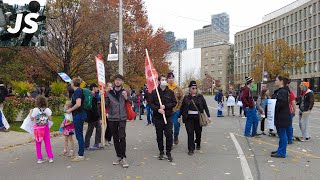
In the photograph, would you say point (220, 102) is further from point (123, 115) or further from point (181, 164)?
point (123, 115)

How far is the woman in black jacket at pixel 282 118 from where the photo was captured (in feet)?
25.3

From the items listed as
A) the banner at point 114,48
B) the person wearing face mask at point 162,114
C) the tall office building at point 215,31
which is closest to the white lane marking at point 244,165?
the person wearing face mask at point 162,114

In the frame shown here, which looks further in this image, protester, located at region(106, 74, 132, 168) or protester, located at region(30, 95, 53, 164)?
protester, located at region(30, 95, 53, 164)

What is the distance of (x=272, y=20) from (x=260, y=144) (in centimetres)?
9818

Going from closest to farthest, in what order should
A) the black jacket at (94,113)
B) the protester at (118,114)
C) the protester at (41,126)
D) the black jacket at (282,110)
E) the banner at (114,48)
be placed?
1. the protester at (118,114)
2. the protester at (41,126)
3. the black jacket at (282,110)
4. the black jacket at (94,113)
5. the banner at (114,48)

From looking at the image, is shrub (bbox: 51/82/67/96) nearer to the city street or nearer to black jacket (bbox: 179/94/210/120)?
the city street

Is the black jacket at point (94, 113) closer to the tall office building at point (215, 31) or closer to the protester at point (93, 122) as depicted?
the protester at point (93, 122)

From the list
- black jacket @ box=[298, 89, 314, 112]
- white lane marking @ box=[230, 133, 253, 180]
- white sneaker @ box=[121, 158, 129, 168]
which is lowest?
white lane marking @ box=[230, 133, 253, 180]

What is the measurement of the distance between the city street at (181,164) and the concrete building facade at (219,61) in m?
129

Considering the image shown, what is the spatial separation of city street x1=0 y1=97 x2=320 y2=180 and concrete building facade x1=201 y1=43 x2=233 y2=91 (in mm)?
128914

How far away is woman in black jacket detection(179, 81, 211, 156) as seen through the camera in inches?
316

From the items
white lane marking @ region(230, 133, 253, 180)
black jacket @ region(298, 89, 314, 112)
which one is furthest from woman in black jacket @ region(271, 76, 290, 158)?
black jacket @ region(298, 89, 314, 112)

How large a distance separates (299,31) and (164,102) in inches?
3387

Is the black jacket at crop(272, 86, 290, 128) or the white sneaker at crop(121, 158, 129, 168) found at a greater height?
the black jacket at crop(272, 86, 290, 128)
